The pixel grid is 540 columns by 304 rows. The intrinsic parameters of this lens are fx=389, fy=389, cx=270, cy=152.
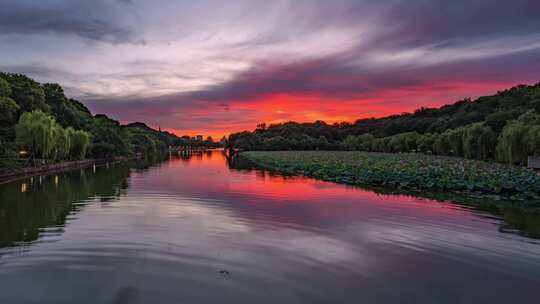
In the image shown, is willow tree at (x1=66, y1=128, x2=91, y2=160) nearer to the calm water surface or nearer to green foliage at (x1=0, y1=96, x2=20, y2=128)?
green foliage at (x1=0, y1=96, x2=20, y2=128)

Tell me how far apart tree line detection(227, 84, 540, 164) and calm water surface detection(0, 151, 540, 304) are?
→ 18830mm

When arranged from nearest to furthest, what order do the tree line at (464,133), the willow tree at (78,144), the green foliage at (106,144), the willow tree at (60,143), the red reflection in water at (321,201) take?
the red reflection in water at (321,201) → the tree line at (464,133) → the willow tree at (60,143) → the willow tree at (78,144) → the green foliage at (106,144)

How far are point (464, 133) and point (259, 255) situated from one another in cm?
4311

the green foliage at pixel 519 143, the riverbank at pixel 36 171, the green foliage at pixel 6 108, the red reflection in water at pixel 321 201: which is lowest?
the red reflection in water at pixel 321 201

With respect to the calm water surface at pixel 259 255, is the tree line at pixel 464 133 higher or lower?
higher

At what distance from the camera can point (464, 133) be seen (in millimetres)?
44688

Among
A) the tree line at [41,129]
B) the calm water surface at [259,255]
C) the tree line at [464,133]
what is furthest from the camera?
the tree line at [41,129]

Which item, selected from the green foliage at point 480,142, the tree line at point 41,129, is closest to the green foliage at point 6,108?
the tree line at point 41,129

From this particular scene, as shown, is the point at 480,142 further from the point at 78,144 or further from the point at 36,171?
the point at 78,144

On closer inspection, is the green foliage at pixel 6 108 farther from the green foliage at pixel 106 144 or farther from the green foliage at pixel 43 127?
the green foliage at pixel 106 144

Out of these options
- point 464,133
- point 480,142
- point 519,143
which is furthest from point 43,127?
point 464,133

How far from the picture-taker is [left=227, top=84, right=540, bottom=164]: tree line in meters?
29.6

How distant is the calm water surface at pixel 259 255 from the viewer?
6242 millimetres

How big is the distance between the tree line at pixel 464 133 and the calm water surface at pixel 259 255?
18830mm
